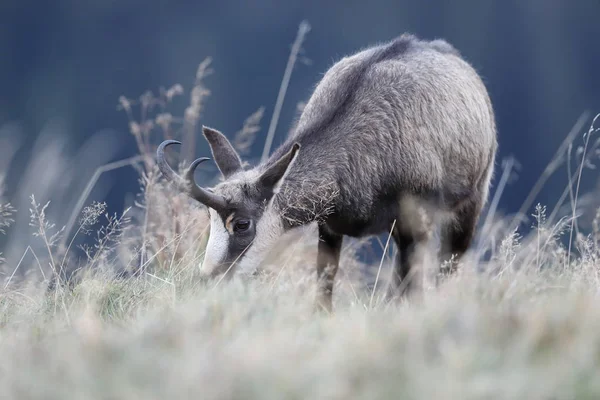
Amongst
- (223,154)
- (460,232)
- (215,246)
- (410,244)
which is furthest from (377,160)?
(460,232)

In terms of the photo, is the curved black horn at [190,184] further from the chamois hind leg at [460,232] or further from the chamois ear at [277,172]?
the chamois hind leg at [460,232]

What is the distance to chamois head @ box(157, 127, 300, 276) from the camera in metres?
5.59

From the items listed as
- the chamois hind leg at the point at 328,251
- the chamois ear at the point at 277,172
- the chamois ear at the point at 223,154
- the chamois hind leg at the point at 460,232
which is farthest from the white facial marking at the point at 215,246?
the chamois hind leg at the point at 460,232

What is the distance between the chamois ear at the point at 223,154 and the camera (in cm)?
628

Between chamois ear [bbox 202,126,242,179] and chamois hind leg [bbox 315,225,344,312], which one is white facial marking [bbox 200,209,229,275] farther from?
chamois hind leg [bbox 315,225,344,312]

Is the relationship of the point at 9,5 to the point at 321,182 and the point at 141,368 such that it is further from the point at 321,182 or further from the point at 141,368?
the point at 141,368

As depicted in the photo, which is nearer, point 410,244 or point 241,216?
point 241,216

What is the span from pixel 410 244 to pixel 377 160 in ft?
2.27

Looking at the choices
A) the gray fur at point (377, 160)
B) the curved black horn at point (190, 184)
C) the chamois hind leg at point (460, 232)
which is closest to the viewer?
the curved black horn at point (190, 184)

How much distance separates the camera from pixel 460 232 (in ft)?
23.6

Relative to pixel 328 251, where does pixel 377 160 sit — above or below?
above

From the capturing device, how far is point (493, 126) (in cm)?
741

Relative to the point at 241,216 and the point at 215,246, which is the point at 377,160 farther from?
the point at 215,246

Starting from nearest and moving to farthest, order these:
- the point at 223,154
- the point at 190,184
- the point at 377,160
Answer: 1. the point at 190,184
2. the point at 377,160
3. the point at 223,154
